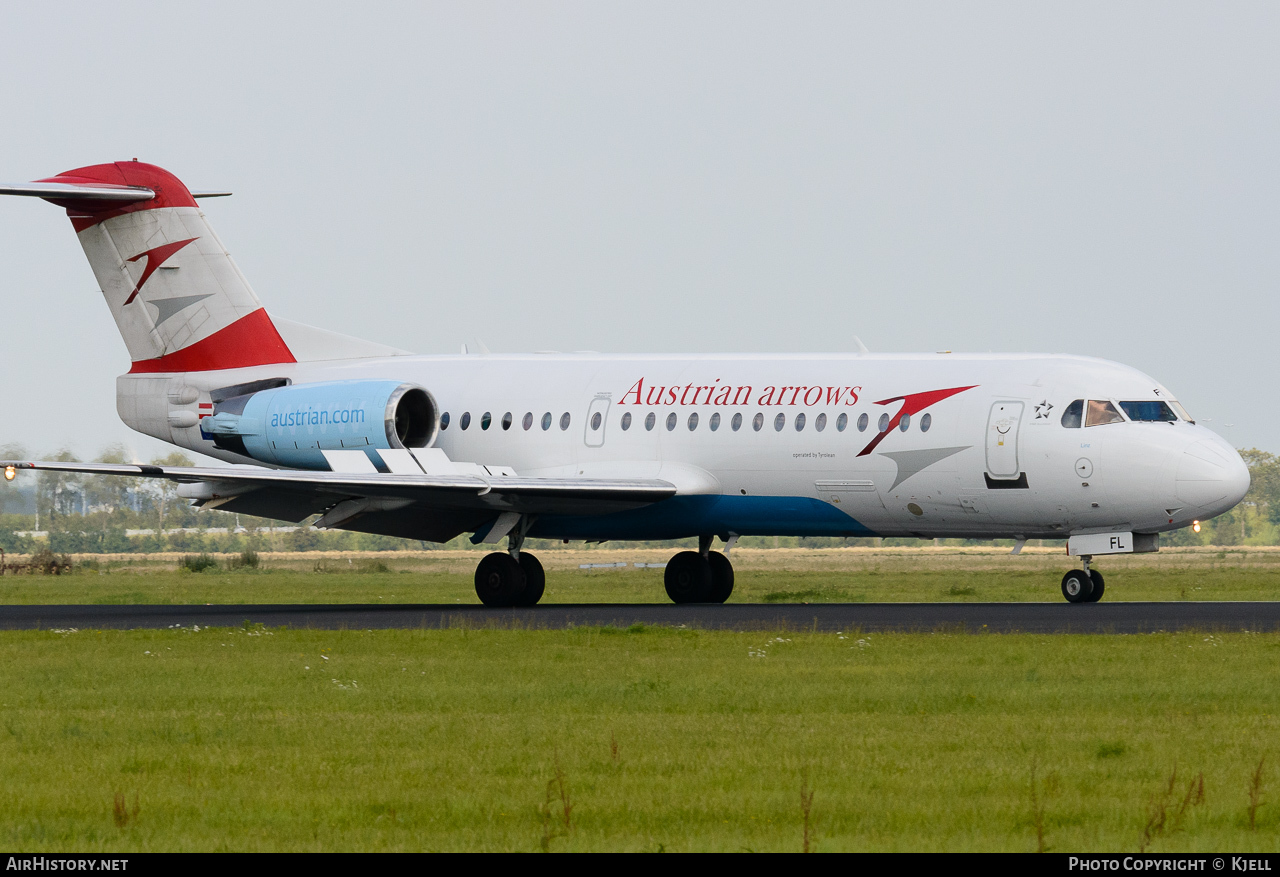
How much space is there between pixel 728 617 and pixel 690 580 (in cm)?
704

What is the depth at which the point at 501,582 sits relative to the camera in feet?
107

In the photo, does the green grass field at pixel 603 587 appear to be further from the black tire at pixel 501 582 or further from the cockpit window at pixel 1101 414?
the cockpit window at pixel 1101 414

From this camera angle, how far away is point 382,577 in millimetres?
54500

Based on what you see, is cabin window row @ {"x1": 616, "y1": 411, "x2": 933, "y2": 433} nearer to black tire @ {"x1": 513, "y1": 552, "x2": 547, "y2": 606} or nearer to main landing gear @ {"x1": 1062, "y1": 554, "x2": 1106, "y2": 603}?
black tire @ {"x1": 513, "y1": 552, "x2": 547, "y2": 606}

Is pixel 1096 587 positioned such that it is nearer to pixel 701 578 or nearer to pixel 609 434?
pixel 701 578

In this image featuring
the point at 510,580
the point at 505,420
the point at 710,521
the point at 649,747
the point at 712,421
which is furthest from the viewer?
the point at 505,420

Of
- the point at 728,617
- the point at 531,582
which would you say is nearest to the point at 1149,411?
the point at 728,617

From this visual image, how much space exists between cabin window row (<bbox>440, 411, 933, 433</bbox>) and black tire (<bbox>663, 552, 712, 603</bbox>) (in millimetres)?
3160

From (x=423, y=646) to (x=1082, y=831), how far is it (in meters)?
12.6

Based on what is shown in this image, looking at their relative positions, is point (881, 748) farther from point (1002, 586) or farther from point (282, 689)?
point (1002, 586)

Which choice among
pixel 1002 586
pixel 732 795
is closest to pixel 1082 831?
pixel 732 795

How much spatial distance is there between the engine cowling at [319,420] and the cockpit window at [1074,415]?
40.7 ft

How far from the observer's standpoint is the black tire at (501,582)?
32.6m
